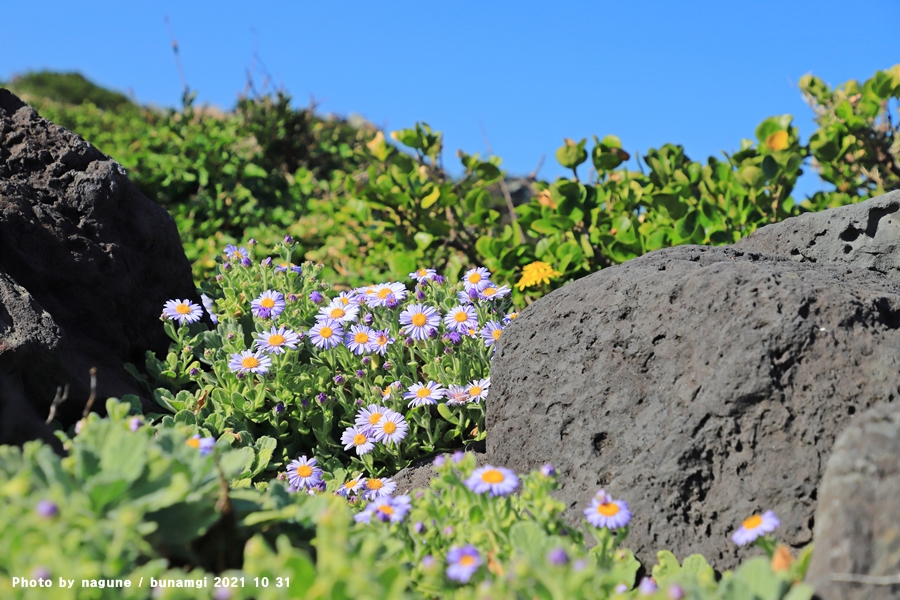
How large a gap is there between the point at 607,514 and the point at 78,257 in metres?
2.86

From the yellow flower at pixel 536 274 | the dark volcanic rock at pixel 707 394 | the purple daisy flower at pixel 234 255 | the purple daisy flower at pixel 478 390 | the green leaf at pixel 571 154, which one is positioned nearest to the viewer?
the dark volcanic rock at pixel 707 394

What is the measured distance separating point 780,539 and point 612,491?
0.54m

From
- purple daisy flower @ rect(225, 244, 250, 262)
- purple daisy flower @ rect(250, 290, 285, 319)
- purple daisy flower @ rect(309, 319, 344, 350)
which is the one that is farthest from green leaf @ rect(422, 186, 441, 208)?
purple daisy flower @ rect(309, 319, 344, 350)

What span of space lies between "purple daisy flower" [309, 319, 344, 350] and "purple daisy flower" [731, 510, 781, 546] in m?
1.94

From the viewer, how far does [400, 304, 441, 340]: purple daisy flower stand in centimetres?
353

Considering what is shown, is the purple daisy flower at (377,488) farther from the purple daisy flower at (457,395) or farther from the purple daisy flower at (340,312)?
the purple daisy flower at (340,312)

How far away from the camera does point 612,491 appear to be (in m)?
2.62

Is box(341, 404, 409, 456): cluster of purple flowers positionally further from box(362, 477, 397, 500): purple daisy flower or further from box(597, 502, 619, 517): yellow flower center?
box(597, 502, 619, 517): yellow flower center

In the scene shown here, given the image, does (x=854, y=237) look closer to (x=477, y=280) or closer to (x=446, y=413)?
(x=477, y=280)

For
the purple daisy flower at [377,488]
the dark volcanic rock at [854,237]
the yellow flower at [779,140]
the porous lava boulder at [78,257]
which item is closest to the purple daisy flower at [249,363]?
the porous lava boulder at [78,257]

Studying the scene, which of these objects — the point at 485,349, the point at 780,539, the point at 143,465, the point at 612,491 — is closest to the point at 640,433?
the point at 612,491

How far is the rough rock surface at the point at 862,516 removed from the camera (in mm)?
1837

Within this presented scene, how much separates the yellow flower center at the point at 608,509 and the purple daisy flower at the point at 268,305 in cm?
197

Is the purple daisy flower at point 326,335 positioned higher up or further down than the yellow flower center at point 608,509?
higher up
